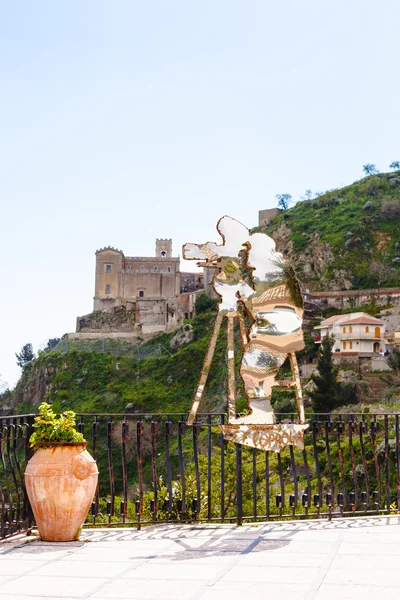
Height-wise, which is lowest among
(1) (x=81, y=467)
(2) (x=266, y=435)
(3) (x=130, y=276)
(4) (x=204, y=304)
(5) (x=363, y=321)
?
(1) (x=81, y=467)

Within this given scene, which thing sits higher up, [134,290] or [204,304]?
[134,290]

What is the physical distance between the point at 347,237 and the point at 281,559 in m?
70.6

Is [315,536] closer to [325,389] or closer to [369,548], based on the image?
[369,548]

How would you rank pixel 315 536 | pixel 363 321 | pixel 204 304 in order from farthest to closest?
pixel 204 304 → pixel 363 321 → pixel 315 536

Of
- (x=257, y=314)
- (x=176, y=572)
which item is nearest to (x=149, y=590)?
(x=176, y=572)

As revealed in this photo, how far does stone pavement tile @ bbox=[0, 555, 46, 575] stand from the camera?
206 inches

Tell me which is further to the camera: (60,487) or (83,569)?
(60,487)

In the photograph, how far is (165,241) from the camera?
91000 mm

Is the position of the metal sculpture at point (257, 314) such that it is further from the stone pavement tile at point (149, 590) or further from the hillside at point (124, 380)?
the hillside at point (124, 380)

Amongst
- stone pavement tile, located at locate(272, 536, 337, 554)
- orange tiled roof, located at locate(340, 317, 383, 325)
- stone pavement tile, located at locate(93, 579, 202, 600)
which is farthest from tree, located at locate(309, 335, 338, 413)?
stone pavement tile, located at locate(93, 579, 202, 600)

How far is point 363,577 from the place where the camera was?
4.89m

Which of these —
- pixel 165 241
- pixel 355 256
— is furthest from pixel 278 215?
pixel 355 256

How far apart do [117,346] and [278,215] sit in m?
30.5

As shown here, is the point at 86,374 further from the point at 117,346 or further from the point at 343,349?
the point at 343,349
